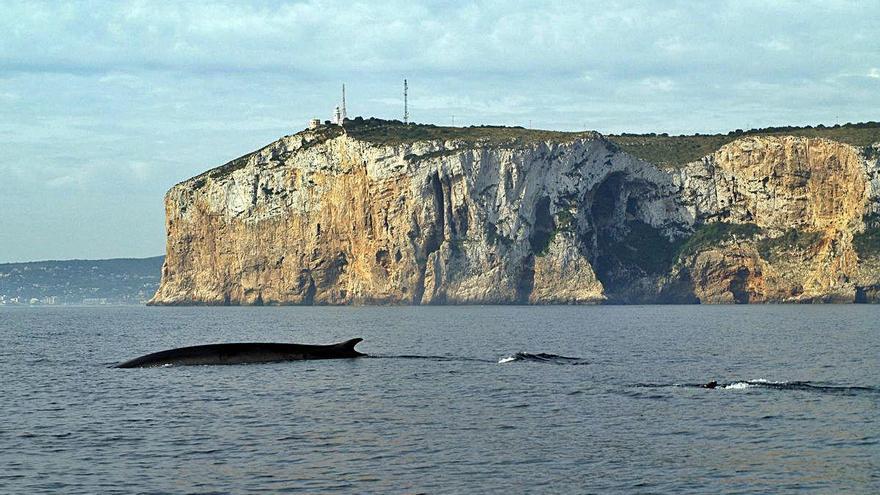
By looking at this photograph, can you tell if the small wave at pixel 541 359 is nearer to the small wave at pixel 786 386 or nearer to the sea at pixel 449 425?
the sea at pixel 449 425

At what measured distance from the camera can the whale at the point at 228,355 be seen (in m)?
57.9

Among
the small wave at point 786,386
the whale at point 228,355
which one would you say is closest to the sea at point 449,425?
the small wave at point 786,386

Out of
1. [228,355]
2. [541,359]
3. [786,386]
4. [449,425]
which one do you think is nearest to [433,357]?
[541,359]

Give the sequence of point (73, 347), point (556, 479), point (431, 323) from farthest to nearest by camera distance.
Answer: point (431, 323)
point (73, 347)
point (556, 479)

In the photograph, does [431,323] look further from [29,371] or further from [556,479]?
[556,479]

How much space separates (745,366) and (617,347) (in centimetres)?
1769

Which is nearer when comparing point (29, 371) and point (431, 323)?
point (29, 371)

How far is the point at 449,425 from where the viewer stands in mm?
35906

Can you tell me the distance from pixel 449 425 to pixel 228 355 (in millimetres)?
25885

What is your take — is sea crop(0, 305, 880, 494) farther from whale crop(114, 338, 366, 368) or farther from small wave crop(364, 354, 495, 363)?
whale crop(114, 338, 366, 368)

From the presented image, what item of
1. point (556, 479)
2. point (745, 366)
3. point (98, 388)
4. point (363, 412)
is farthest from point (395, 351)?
point (556, 479)

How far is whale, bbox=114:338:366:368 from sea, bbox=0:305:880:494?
1.57 meters

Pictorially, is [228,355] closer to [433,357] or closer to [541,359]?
[433,357]

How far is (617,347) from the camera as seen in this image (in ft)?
253
